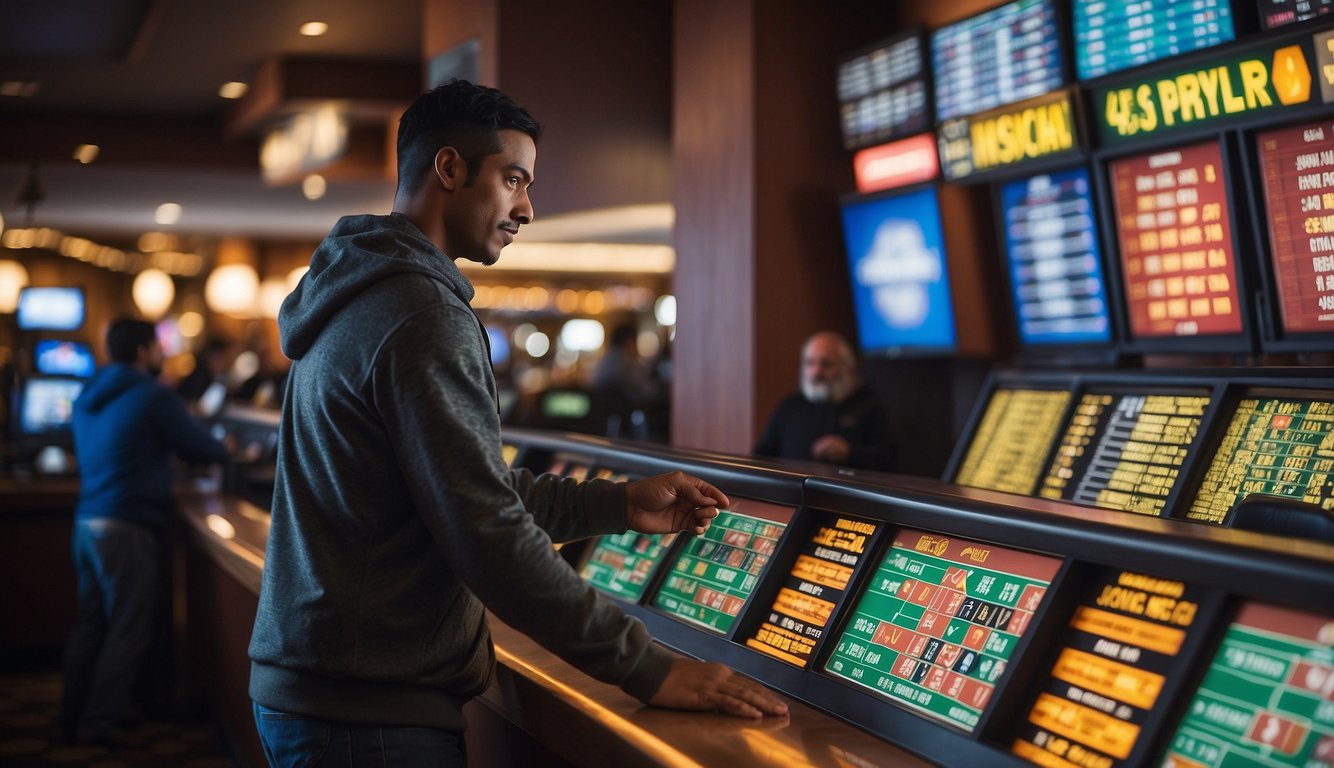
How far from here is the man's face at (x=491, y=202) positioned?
1.59m

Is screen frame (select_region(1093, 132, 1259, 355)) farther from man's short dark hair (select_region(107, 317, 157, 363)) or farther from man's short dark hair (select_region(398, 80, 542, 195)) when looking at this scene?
man's short dark hair (select_region(107, 317, 157, 363))

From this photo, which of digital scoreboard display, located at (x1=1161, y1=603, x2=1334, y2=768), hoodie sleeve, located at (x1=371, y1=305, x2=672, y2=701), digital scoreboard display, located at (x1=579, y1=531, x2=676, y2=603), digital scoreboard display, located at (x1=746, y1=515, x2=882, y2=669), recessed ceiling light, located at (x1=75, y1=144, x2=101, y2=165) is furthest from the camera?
recessed ceiling light, located at (x1=75, y1=144, x2=101, y2=165)

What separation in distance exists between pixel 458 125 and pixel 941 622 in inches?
35.7

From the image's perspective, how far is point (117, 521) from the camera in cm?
464

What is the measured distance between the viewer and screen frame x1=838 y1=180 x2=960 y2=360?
4570 millimetres

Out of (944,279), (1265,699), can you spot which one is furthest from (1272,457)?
(1265,699)

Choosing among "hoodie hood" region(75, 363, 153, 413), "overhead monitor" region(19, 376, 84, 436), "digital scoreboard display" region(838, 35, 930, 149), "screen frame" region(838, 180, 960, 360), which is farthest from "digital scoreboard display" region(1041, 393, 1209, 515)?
"overhead monitor" region(19, 376, 84, 436)

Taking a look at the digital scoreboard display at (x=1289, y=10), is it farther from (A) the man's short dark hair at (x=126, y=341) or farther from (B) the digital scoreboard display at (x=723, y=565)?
(A) the man's short dark hair at (x=126, y=341)

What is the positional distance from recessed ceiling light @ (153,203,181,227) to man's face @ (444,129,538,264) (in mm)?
12320

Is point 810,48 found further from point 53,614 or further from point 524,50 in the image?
point 53,614

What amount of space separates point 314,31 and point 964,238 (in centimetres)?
449

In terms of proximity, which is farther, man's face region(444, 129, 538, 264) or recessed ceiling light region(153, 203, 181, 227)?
recessed ceiling light region(153, 203, 181, 227)

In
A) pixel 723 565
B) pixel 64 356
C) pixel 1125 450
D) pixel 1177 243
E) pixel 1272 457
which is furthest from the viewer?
pixel 64 356

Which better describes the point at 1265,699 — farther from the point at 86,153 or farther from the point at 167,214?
the point at 167,214
